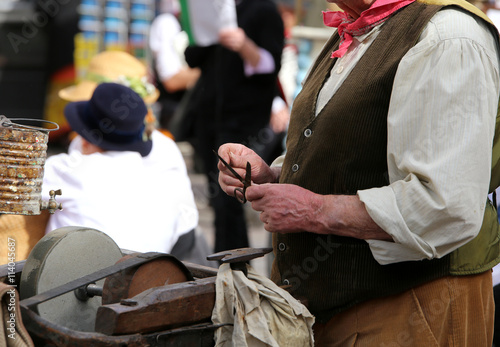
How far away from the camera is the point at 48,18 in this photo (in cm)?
766

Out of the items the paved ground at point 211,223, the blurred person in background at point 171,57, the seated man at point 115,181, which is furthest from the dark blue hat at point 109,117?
the blurred person in background at point 171,57

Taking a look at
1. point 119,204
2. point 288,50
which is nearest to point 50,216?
point 119,204

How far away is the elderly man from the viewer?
153cm

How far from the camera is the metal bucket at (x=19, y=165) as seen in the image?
173 cm

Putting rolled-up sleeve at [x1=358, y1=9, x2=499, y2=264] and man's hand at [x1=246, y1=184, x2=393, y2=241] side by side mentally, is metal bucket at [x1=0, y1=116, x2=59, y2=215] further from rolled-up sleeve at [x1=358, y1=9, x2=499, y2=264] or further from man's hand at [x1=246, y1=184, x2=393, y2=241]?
rolled-up sleeve at [x1=358, y1=9, x2=499, y2=264]

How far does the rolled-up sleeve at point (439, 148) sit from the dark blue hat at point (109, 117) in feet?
5.71

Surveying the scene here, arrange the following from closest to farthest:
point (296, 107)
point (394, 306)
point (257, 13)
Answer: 1. point (394, 306)
2. point (296, 107)
3. point (257, 13)

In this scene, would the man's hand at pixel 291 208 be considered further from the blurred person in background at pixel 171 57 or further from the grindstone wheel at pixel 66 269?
the blurred person in background at pixel 171 57

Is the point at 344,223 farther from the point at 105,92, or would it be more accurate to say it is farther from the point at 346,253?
the point at 105,92

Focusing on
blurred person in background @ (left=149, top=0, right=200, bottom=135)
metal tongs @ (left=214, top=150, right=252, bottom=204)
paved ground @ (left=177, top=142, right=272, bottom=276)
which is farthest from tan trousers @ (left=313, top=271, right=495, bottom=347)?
blurred person in background @ (left=149, top=0, right=200, bottom=135)

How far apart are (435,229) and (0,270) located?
1.07 meters

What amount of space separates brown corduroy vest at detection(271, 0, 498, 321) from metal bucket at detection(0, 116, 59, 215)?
0.67 meters

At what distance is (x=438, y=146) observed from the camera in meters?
1.53

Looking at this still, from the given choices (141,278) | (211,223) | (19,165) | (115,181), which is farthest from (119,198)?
(211,223)
